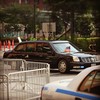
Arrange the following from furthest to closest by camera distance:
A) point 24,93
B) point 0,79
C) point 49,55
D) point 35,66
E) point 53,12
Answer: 1. point 49,55
2. point 35,66
3. point 24,93
4. point 0,79
5. point 53,12

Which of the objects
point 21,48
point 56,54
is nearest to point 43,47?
point 56,54

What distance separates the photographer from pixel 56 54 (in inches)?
460

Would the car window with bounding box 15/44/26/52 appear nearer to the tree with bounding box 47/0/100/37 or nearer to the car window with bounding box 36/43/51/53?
the car window with bounding box 36/43/51/53

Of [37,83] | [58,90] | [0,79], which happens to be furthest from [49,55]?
[58,90]

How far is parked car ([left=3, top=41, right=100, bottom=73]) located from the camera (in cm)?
1127

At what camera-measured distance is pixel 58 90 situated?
3.27m

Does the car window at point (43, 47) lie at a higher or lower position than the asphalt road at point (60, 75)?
higher

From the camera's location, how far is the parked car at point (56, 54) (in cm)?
1127

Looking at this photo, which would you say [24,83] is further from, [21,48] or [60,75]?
[21,48]

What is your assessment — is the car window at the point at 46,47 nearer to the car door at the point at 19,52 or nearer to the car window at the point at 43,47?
the car window at the point at 43,47

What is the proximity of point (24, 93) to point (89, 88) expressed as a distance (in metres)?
2.58

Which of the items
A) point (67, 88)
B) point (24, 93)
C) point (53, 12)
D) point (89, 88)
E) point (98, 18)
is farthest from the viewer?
point (24, 93)

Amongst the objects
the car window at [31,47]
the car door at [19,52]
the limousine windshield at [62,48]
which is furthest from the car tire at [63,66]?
the car door at [19,52]

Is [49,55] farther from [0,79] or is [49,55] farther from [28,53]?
[0,79]
